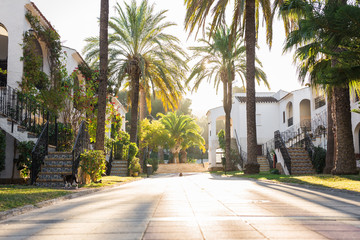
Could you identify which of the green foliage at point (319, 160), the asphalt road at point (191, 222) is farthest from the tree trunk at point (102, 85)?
the green foliage at point (319, 160)

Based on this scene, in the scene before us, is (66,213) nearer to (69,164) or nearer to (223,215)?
(223,215)

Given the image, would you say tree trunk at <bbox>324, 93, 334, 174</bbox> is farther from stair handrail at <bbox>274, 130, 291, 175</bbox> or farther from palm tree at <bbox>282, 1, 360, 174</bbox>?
stair handrail at <bbox>274, 130, 291, 175</bbox>

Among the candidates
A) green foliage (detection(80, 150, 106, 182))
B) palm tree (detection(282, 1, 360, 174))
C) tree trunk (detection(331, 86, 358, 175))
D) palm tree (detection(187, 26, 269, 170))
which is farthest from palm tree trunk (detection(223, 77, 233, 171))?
green foliage (detection(80, 150, 106, 182))

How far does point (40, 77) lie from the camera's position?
1675 centimetres

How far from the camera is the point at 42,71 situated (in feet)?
56.7

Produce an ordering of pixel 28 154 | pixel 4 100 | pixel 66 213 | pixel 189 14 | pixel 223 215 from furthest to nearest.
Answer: pixel 189 14
pixel 4 100
pixel 28 154
pixel 66 213
pixel 223 215

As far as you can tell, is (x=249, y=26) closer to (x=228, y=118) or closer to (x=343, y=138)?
(x=343, y=138)

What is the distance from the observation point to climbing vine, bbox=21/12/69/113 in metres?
16.2

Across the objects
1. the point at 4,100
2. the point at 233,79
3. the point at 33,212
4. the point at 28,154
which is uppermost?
the point at 233,79

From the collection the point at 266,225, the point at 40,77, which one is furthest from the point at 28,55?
the point at 266,225

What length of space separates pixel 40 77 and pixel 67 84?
2.52m

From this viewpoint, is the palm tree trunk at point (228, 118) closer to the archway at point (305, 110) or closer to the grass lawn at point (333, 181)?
the archway at point (305, 110)

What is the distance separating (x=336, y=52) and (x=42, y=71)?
1285 centimetres

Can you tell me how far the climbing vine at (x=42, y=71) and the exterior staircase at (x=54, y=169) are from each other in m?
3.85
